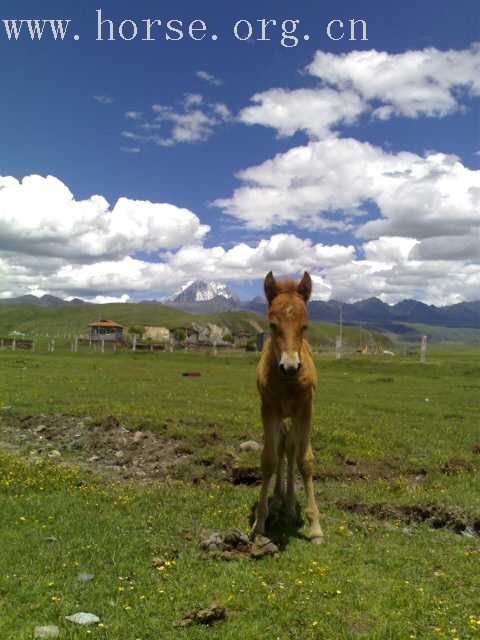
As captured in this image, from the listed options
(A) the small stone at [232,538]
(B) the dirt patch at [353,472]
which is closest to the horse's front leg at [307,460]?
(A) the small stone at [232,538]

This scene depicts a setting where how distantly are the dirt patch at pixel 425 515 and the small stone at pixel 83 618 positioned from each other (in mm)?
5991

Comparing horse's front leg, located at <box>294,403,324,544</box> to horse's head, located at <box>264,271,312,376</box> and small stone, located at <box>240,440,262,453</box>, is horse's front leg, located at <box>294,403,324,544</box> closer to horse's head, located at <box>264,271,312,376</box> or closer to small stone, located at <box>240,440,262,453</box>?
horse's head, located at <box>264,271,312,376</box>

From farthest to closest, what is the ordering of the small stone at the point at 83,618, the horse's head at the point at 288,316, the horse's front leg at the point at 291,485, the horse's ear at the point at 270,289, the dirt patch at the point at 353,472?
1. the dirt patch at the point at 353,472
2. the horse's front leg at the point at 291,485
3. the horse's ear at the point at 270,289
4. the horse's head at the point at 288,316
5. the small stone at the point at 83,618

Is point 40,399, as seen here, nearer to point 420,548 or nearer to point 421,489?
point 421,489

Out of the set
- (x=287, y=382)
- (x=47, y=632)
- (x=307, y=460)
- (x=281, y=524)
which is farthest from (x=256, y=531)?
(x=47, y=632)

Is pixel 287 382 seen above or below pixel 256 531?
above

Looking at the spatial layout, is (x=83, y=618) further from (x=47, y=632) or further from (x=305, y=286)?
(x=305, y=286)

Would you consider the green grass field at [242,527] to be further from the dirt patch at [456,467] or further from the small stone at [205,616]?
the small stone at [205,616]

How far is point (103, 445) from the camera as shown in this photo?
15.3 meters

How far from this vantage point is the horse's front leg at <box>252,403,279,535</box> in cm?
893

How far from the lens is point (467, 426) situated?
19.9 meters

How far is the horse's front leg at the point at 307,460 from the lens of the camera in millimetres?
8875

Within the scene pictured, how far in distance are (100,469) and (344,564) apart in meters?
7.44

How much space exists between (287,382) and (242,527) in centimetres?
286
